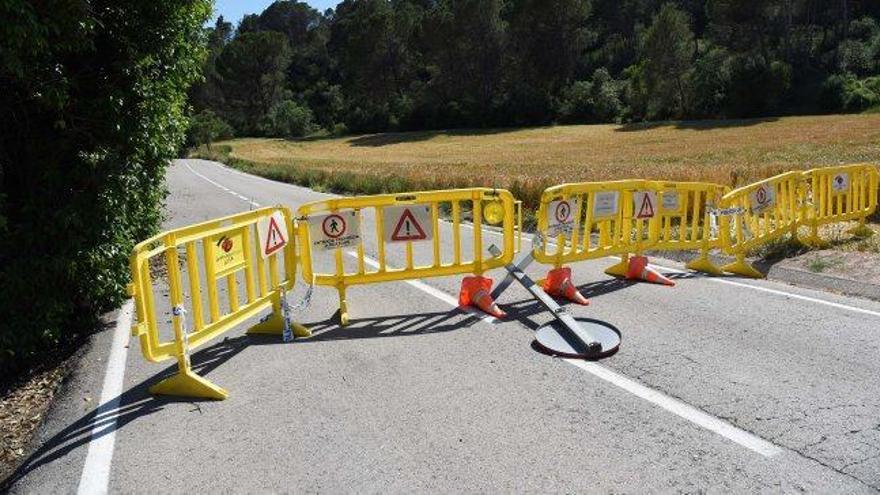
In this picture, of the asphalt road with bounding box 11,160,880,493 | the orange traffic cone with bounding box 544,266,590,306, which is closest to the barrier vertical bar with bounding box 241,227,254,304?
the asphalt road with bounding box 11,160,880,493

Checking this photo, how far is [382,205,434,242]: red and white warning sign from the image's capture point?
7.70 meters

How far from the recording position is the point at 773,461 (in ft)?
13.6

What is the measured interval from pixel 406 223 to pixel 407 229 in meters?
0.07

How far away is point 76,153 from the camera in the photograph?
731cm

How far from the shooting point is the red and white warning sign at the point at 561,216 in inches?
323

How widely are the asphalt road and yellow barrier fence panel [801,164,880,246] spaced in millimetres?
3089

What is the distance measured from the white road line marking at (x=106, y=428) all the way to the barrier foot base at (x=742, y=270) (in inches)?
295

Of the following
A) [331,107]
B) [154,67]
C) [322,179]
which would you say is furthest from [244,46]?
[154,67]

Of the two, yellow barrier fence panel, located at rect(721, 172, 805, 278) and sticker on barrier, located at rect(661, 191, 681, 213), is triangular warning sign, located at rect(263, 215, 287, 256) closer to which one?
sticker on barrier, located at rect(661, 191, 681, 213)

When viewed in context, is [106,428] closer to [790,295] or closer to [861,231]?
[790,295]

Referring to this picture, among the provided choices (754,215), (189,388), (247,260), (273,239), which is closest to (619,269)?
(754,215)

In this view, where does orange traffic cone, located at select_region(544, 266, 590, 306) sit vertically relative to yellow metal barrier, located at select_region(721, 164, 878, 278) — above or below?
below

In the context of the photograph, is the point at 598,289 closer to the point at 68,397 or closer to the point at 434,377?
the point at 434,377

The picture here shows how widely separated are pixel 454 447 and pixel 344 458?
71 cm
